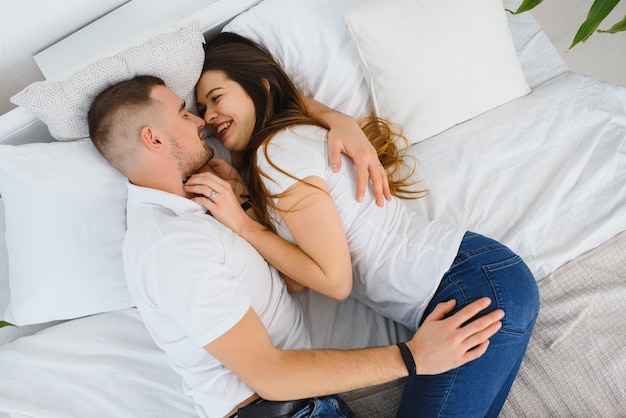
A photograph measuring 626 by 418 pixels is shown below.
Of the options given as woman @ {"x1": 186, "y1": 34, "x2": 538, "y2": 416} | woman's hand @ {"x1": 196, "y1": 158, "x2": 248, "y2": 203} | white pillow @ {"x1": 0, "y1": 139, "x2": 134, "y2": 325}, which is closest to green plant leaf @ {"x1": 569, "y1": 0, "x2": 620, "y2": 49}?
woman @ {"x1": 186, "y1": 34, "x2": 538, "y2": 416}

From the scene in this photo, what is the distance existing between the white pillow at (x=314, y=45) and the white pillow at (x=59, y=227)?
1.90 feet

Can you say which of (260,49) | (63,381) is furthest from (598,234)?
(63,381)

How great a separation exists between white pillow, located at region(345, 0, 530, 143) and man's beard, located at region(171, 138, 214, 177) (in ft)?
1.83

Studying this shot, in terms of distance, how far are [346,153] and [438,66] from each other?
0.45 meters

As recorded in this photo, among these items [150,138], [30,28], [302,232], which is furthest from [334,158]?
[30,28]

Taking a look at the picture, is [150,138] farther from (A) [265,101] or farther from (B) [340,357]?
(B) [340,357]

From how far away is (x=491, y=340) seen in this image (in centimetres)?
120

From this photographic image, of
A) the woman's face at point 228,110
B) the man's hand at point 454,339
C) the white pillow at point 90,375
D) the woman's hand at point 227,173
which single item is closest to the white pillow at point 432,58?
the woman's face at point 228,110

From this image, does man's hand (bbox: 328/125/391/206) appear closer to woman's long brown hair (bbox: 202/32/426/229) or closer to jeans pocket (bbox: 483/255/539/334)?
woman's long brown hair (bbox: 202/32/426/229)

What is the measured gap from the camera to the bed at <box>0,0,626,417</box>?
1.28m

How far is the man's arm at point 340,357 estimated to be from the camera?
1095 millimetres

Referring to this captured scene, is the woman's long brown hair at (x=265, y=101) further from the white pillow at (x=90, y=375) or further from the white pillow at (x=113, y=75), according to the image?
the white pillow at (x=90, y=375)

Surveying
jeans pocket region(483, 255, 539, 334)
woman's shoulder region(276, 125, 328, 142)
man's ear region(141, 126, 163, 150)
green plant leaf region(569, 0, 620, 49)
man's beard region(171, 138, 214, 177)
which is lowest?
jeans pocket region(483, 255, 539, 334)

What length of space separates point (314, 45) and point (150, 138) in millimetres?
634
